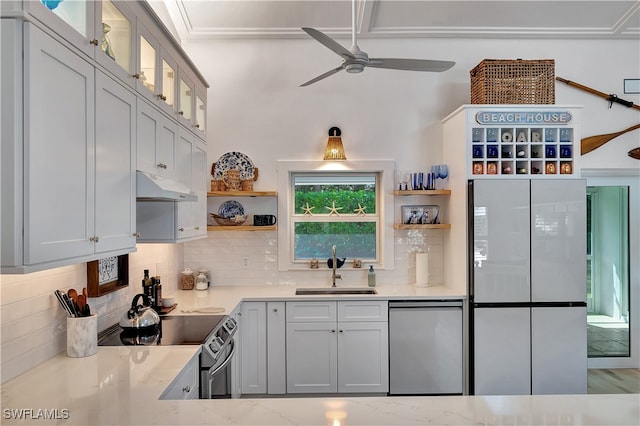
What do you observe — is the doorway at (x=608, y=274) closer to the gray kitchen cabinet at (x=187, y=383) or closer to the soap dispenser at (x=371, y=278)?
the soap dispenser at (x=371, y=278)

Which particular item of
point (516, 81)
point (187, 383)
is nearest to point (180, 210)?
point (187, 383)

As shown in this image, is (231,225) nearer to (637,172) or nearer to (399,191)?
(399,191)

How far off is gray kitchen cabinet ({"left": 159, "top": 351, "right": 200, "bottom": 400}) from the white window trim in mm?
2015

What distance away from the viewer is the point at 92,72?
176 centimetres

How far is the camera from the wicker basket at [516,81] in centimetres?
376

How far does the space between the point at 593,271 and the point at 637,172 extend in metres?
1.05

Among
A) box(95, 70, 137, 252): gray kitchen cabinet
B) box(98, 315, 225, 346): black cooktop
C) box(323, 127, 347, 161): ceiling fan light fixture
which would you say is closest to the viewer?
box(95, 70, 137, 252): gray kitchen cabinet

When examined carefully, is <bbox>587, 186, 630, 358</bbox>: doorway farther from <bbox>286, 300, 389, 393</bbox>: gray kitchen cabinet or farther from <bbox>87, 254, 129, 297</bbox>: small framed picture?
<bbox>87, 254, 129, 297</bbox>: small framed picture

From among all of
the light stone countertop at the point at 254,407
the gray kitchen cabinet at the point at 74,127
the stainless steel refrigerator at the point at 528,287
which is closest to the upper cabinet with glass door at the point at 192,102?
the gray kitchen cabinet at the point at 74,127

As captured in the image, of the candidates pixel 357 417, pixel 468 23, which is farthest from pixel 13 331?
pixel 468 23

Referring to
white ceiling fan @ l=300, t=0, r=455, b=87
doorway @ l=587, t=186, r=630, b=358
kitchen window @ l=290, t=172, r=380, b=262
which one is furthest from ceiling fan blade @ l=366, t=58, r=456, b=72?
doorway @ l=587, t=186, r=630, b=358

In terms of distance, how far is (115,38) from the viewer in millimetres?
2043

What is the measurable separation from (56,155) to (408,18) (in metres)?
3.35

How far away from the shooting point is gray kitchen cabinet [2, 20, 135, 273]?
1.31 meters
